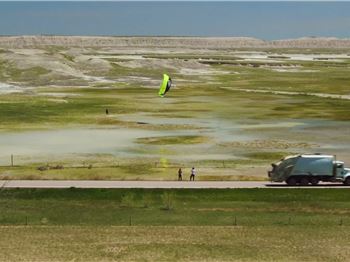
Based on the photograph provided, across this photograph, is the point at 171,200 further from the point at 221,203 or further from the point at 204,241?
the point at 204,241

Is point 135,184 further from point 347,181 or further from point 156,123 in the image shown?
point 156,123

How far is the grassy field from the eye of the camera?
3309cm

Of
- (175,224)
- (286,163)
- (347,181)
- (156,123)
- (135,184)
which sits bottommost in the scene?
(175,224)

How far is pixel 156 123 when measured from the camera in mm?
86312

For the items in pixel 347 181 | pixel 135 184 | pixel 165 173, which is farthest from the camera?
pixel 165 173

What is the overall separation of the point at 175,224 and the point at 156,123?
47.8m

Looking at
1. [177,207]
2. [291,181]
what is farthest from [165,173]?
[177,207]

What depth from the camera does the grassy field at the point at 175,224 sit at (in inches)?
1303

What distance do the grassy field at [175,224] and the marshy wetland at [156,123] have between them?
8.03m

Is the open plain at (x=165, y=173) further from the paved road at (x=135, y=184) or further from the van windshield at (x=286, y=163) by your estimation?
the van windshield at (x=286, y=163)

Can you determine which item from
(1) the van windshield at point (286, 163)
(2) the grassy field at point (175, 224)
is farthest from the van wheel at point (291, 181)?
(2) the grassy field at point (175, 224)

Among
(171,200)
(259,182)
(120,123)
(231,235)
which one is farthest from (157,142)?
(231,235)

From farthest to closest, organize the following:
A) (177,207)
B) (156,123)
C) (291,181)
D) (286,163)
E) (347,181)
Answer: (156,123) → (291,181) → (286,163) → (347,181) → (177,207)

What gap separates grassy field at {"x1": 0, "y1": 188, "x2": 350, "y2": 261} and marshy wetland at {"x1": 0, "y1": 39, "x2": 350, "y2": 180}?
26.3 feet
